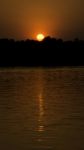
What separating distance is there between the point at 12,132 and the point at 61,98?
18.3 feet

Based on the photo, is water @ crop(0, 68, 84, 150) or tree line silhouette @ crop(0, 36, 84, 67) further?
tree line silhouette @ crop(0, 36, 84, 67)

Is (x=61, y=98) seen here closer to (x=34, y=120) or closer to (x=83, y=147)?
(x=34, y=120)

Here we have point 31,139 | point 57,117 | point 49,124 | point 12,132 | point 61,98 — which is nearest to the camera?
point 31,139

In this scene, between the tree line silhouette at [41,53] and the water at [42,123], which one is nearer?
the water at [42,123]

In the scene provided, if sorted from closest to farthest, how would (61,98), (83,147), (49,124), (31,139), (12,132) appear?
(83,147), (31,139), (12,132), (49,124), (61,98)

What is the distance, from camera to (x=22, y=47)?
51.9m

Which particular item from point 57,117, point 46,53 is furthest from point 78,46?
point 57,117

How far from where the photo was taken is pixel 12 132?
9148 mm

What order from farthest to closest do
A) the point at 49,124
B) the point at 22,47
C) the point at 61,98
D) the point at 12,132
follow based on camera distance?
the point at 22,47 → the point at 61,98 → the point at 49,124 → the point at 12,132

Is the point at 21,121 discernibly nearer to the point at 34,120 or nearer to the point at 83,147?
the point at 34,120

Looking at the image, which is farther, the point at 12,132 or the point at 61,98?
the point at 61,98

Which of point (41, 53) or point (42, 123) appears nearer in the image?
point (42, 123)

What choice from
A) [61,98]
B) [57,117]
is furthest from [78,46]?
[57,117]

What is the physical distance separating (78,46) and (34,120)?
42.4m
